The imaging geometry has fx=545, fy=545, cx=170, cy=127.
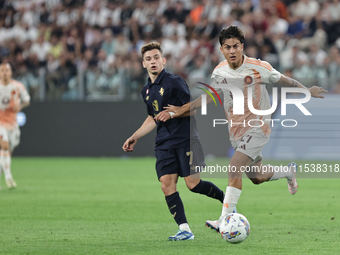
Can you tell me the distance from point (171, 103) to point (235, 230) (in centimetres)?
163

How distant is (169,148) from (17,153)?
42.5ft

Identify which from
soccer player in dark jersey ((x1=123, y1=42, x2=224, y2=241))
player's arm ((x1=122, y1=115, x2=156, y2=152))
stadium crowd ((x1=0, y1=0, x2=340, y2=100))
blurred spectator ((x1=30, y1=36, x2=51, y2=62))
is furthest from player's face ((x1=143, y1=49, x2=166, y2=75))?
blurred spectator ((x1=30, y1=36, x2=51, y2=62))

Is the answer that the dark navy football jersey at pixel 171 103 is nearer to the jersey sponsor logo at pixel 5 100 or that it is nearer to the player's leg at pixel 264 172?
the player's leg at pixel 264 172

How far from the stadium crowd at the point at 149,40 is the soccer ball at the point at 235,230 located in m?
10.0

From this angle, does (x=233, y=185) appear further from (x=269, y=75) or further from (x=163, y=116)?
(x=269, y=75)

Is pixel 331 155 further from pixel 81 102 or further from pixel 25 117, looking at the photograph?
pixel 25 117

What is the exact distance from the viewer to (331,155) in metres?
14.1

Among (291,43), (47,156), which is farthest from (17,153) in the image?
(291,43)

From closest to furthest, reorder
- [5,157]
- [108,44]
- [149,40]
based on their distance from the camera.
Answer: [5,157], [149,40], [108,44]

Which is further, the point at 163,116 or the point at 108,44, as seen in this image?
the point at 108,44

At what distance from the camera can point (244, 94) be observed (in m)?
6.16

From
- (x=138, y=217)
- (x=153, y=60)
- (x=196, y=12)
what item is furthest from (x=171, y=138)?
(x=196, y=12)

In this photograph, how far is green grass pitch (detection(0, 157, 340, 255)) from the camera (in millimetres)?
5422

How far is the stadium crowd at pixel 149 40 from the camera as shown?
15.6 meters
